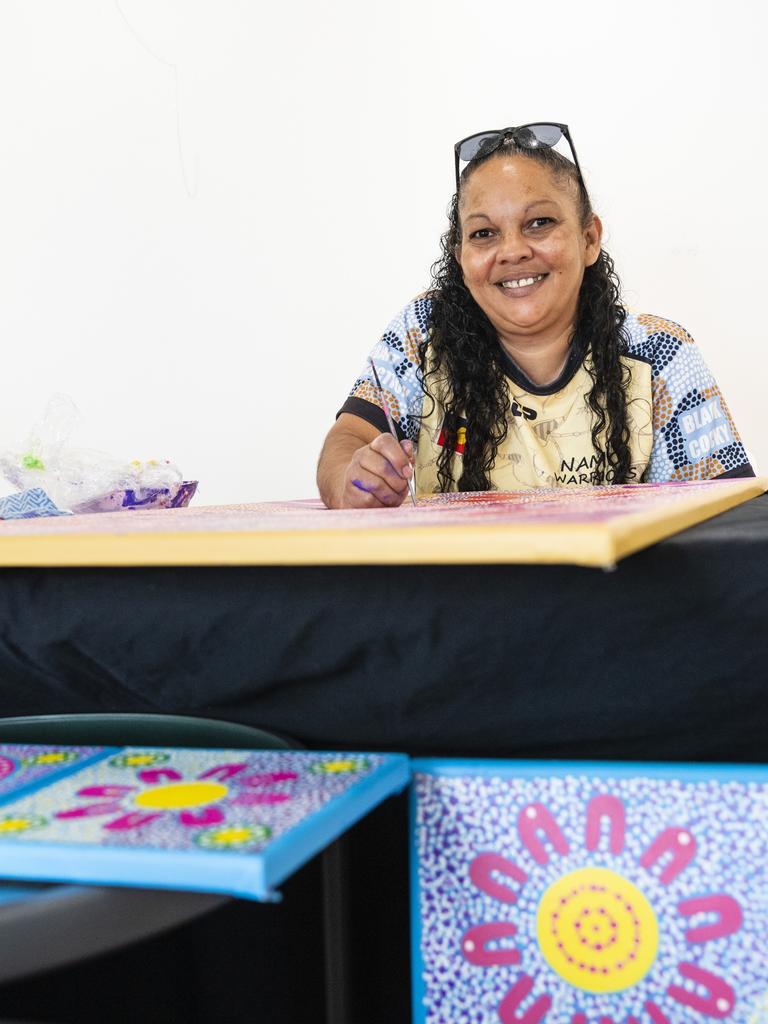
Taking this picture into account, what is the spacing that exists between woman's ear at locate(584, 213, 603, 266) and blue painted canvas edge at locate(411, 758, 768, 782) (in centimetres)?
141

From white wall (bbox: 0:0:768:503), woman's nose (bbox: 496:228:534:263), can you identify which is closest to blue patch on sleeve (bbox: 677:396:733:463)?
woman's nose (bbox: 496:228:534:263)

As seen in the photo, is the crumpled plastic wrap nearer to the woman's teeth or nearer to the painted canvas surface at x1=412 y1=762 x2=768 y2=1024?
the woman's teeth

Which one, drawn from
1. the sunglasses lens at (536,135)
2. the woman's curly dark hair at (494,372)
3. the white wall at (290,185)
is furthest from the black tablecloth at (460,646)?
the white wall at (290,185)

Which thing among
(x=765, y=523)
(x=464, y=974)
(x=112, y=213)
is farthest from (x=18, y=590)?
(x=112, y=213)

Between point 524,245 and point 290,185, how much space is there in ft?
4.69

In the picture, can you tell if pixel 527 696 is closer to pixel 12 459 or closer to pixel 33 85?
A: pixel 12 459

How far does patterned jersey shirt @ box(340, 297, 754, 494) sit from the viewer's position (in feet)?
6.00

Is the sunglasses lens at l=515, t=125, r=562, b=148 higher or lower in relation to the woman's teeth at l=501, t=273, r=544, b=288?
higher

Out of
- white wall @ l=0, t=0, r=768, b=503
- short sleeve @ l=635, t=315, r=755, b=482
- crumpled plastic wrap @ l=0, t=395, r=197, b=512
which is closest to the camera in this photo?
crumpled plastic wrap @ l=0, t=395, r=197, b=512

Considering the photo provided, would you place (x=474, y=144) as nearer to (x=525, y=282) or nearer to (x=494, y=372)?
(x=525, y=282)

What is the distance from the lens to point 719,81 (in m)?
2.70

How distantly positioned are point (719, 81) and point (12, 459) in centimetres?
204

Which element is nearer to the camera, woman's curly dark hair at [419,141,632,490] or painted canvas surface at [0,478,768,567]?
painted canvas surface at [0,478,768,567]

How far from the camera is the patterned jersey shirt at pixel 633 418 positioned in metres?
1.83
